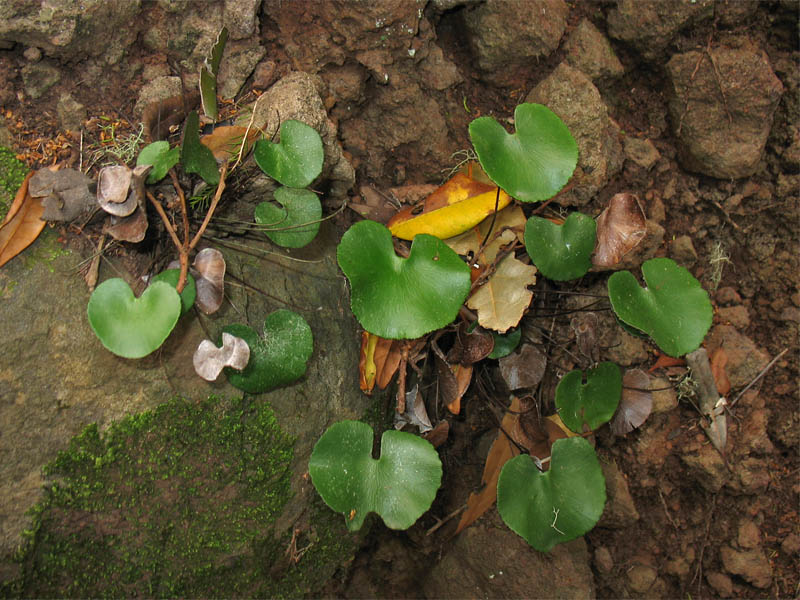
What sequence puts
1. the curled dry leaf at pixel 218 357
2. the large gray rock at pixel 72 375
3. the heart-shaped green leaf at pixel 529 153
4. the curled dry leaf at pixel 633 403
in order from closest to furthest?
the large gray rock at pixel 72 375 < the curled dry leaf at pixel 218 357 < the heart-shaped green leaf at pixel 529 153 < the curled dry leaf at pixel 633 403

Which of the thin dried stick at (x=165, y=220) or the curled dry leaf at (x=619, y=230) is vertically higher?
the thin dried stick at (x=165, y=220)

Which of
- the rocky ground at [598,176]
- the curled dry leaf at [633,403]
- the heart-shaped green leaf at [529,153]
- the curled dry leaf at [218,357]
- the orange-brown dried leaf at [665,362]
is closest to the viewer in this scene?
the curled dry leaf at [218,357]

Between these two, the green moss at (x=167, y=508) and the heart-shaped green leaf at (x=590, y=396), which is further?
the heart-shaped green leaf at (x=590, y=396)

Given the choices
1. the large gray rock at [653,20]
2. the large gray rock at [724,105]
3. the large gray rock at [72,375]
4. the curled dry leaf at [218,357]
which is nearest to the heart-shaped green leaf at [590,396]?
the large gray rock at [72,375]

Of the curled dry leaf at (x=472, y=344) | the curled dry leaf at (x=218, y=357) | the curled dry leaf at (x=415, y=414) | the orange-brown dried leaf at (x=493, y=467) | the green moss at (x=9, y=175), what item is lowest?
the orange-brown dried leaf at (x=493, y=467)

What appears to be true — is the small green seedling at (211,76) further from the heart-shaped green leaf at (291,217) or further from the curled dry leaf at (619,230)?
the curled dry leaf at (619,230)
